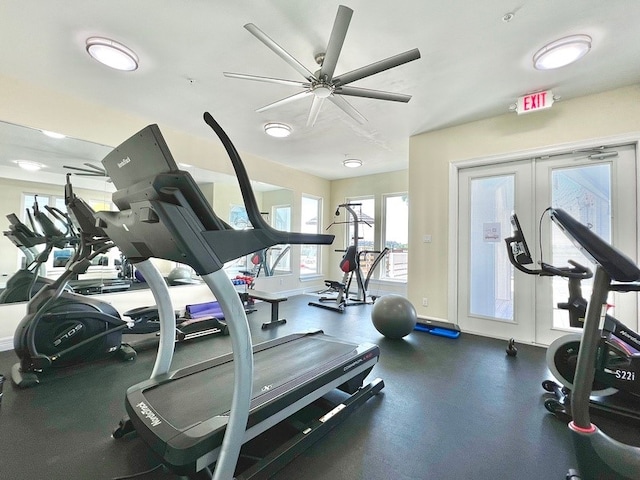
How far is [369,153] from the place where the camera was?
523cm

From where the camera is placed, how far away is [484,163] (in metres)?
3.74

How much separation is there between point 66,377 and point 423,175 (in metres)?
4.67

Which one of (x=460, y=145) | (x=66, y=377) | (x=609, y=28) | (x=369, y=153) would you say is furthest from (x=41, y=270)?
(x=609, y=28)

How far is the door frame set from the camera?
2.90 metres

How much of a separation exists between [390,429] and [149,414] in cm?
139

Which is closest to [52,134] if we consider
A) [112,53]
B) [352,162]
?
[112,53]

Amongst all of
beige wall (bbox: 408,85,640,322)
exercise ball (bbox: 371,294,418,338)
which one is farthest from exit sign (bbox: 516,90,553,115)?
exercise ball (bbox: 371,294,418,338)

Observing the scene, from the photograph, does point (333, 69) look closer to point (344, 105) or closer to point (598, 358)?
point (344, 105)

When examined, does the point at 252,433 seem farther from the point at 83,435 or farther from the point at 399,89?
the point at 399,89

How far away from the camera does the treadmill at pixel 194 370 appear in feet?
3.37

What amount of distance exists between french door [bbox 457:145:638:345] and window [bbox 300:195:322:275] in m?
3.72

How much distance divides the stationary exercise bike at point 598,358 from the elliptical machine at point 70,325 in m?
3.08

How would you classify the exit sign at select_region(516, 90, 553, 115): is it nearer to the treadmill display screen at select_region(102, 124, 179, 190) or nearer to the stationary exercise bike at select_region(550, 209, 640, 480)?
the stationary exercise bike at select_region(550, 209, 640, 480)

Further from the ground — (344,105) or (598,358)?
(344,105)
